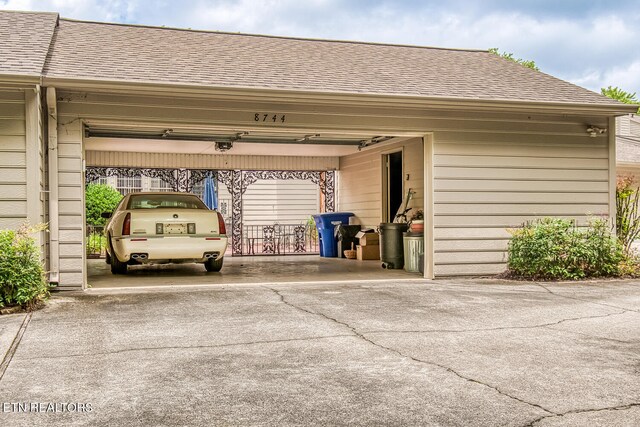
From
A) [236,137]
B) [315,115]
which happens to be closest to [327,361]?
[315,115]

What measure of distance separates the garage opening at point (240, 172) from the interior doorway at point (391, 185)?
2cm

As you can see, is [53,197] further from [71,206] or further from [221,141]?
[221,141]

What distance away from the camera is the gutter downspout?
366 inches

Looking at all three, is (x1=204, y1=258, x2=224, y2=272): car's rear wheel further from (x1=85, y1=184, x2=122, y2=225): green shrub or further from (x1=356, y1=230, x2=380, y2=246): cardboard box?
(x1=85, y1=184, x2=122, y2=225): green shrub

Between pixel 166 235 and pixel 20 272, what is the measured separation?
3531 millimetres

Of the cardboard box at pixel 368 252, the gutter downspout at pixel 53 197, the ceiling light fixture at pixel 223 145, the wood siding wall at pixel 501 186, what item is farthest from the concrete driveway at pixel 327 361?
the cardboard box at pixel 368 252

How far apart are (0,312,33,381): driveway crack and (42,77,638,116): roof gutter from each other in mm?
3448

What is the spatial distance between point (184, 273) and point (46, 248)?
3.49m

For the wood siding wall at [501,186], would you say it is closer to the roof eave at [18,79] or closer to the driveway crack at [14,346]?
the roof eave at [18,79]

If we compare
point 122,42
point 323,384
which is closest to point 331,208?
point 122,42

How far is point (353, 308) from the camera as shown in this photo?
7695 millimetres

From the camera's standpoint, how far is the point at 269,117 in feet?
34.3

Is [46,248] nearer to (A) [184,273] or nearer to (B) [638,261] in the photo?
(A) [184,273]

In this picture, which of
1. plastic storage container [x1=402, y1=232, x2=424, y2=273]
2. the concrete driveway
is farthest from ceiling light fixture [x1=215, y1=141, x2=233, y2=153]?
the concrete driveway
